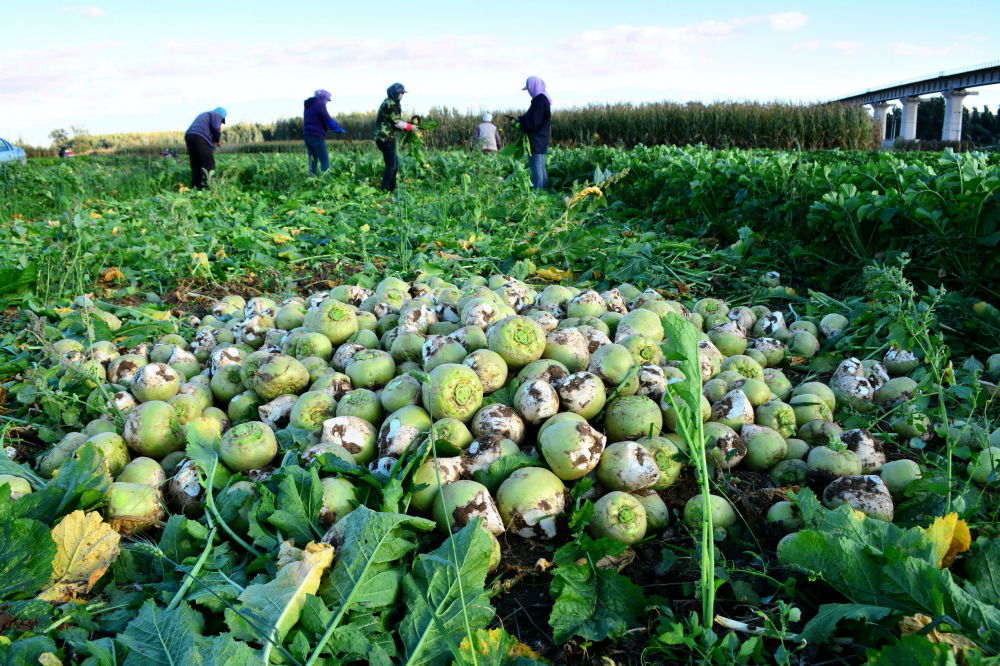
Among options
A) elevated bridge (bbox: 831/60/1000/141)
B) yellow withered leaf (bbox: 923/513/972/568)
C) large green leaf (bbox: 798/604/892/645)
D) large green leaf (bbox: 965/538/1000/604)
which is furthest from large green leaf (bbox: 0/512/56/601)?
elevated bridge (bbox: 831/60/1000/141)

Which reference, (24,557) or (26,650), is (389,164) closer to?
(24,557)

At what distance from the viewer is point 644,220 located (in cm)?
906

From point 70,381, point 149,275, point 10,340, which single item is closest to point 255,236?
point 149,275

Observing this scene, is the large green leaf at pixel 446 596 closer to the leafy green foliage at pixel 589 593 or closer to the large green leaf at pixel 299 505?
the leafy green foliage at pixel 589 593

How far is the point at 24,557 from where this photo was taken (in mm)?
1978

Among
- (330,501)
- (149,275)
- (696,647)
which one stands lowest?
(696,647)

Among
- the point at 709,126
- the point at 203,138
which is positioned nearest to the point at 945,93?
the point at 709,126

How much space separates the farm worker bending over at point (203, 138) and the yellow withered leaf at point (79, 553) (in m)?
11.8

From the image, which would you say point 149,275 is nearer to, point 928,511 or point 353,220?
point 353,220

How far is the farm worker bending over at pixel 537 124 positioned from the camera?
38.2ft

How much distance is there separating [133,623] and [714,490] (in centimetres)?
196

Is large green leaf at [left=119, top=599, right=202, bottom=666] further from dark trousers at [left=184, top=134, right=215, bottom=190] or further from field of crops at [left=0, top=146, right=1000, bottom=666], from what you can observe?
dark trousers at [left=184, top=134, right=215, bottom=190]

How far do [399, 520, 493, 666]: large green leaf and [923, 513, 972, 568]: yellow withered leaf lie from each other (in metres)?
1.26

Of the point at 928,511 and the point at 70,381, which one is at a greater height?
the point at 70,381
